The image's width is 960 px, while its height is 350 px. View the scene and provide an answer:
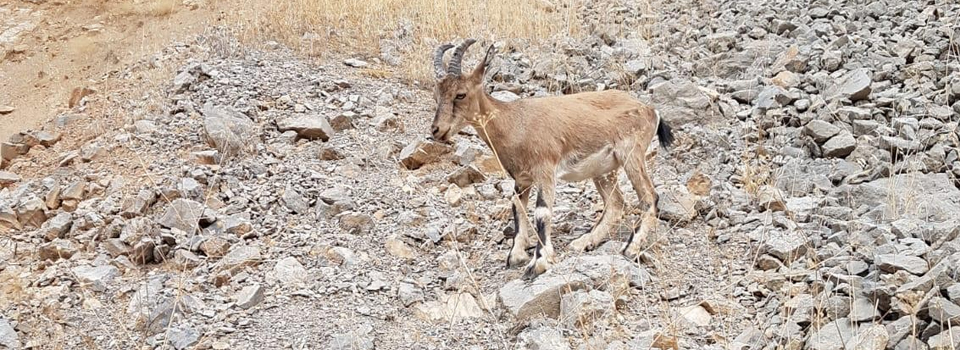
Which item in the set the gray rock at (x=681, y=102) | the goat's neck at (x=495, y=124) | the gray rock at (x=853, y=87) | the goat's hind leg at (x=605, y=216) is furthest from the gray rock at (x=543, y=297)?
the gray rock at (x=853, y=87)

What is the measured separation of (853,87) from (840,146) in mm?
1042

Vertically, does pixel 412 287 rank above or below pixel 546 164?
below

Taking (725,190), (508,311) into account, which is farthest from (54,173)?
(725,190)

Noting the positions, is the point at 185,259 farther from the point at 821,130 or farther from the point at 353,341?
the point at 821,130

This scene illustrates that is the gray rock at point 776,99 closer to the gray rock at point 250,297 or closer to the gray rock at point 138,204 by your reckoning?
the gray rock at point 250,297

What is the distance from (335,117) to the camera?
361 inches

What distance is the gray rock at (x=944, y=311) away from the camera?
4.70 m

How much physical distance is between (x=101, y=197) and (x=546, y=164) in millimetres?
3926

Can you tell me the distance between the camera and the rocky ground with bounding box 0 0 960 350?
5.73 m

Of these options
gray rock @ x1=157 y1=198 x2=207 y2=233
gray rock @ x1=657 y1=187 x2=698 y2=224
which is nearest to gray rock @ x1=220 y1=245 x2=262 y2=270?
gray rock @ x1=157 y1=198 x2=207 y2=233

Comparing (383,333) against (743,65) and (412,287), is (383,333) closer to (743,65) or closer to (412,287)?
(412,287)

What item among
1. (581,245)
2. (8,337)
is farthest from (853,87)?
(8,337)

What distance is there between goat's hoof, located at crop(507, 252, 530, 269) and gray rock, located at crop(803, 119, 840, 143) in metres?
2.93

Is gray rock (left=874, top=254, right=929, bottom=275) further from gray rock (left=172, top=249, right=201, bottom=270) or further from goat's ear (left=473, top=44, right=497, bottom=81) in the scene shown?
gray rock (left=172, top=249, right=201, bottom=270)
